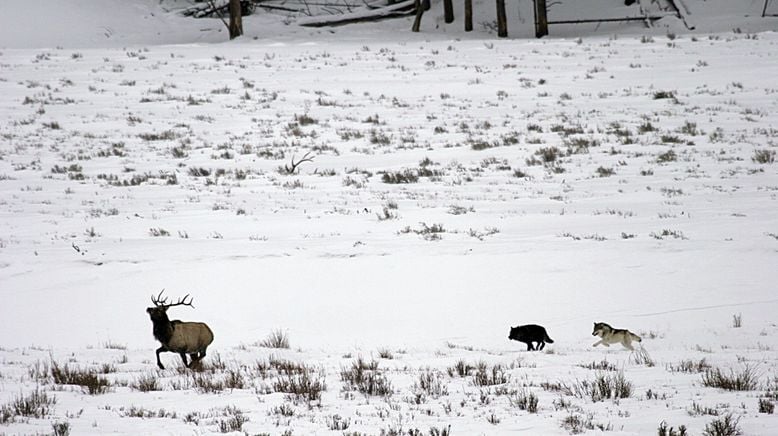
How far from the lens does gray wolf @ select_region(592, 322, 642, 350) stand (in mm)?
7336

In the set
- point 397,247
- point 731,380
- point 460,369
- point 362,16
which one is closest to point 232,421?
point 460,369

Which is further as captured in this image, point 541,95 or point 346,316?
point 541,95

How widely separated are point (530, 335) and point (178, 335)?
328 centimetres

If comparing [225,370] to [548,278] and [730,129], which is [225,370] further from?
[730,129]

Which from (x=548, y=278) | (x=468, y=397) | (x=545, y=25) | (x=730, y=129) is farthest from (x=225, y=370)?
(x=545, y=25)

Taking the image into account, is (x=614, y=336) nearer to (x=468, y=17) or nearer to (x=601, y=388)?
(x=601, y=388)

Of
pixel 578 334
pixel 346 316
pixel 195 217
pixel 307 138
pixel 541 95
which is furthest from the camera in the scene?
pixel 541 95

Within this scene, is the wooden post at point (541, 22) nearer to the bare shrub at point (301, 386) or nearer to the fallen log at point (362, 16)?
the fallen log at point (362, 16)

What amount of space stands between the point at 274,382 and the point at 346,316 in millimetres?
3126

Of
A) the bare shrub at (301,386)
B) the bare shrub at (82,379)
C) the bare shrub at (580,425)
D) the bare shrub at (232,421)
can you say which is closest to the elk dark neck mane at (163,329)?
the bare shrub at (82,379)

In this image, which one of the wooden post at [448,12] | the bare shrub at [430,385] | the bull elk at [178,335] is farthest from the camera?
the wooden post at [448,12]

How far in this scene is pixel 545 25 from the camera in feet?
117

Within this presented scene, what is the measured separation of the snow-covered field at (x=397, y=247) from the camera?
18.8 feet

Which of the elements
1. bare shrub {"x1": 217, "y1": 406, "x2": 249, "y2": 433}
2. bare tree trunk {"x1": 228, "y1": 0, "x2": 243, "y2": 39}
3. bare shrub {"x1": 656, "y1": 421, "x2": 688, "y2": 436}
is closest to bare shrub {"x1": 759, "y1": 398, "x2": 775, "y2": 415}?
bare shrub {"x1": 656, "y1": 421, "x2": 688, "y2": 436}
